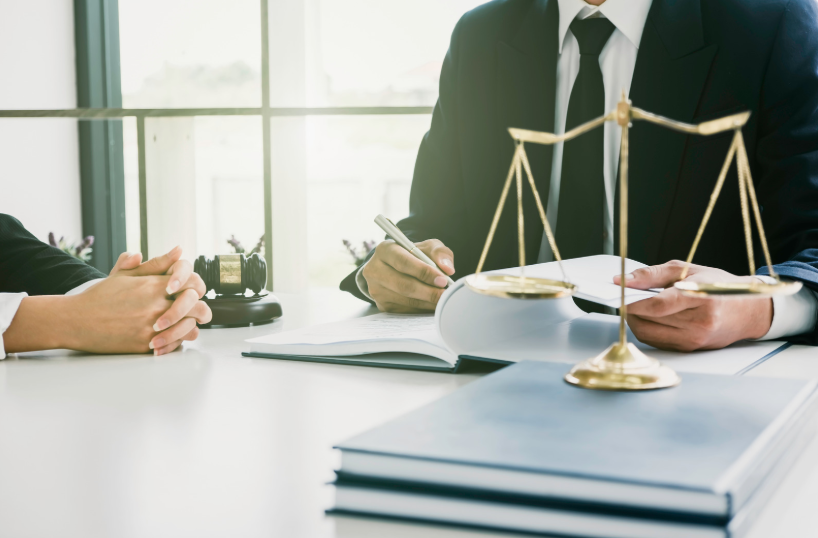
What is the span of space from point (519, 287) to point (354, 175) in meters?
3.71

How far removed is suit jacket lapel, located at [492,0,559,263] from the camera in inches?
63.2

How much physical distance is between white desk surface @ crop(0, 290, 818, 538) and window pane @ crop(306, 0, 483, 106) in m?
3.16

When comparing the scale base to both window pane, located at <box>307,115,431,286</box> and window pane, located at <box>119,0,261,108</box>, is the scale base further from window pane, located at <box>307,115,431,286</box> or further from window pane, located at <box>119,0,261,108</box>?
window pane, located at <box>119,0,261,108</box>

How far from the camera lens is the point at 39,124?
3.85 m

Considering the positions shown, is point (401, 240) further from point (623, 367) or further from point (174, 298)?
point (623, 367)

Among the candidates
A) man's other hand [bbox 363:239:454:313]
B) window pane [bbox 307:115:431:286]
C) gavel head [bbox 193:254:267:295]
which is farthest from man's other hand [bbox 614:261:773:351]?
window pane [bbox 307:115:431:286]

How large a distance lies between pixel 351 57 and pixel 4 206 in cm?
200

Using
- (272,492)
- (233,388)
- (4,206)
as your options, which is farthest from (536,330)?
(4,206)

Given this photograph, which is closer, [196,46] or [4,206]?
[4,206]

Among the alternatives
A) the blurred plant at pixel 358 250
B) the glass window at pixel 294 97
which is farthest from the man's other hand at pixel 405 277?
the glass window at pixel 294 97

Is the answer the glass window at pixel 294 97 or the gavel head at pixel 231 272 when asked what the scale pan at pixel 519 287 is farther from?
the glass window at pixel 294 97

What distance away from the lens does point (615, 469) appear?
389 mm

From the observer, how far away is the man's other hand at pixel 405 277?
1162mm

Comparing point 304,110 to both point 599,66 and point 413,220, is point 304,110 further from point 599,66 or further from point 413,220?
point 599,66
